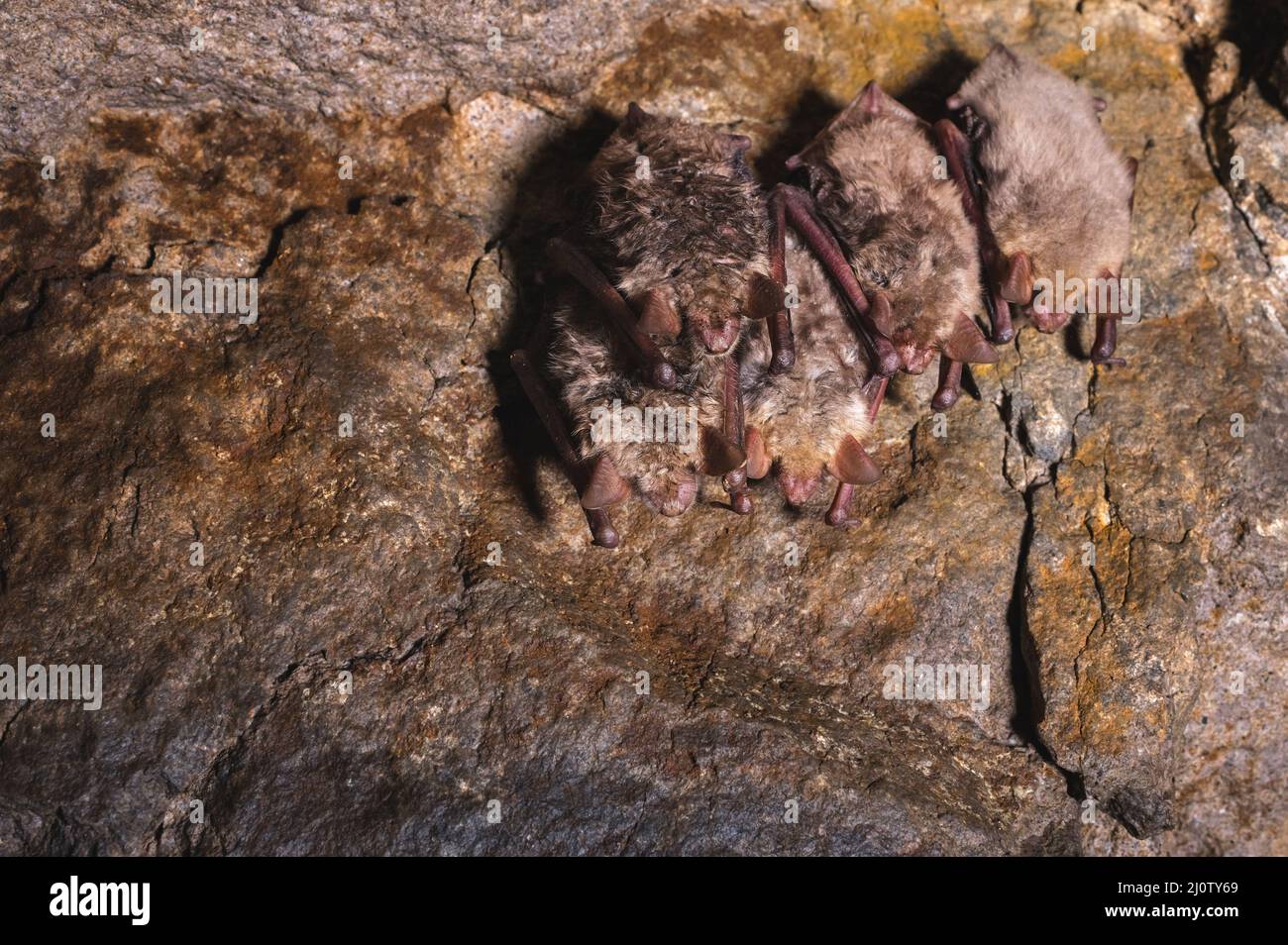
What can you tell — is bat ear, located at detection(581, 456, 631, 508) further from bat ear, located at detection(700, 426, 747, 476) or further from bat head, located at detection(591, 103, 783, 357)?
bat head, located at detection(591, 103, 783, 357)

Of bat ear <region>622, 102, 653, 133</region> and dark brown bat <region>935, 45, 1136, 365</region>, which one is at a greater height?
bat ear <region>622, 102, 653, 133</region>

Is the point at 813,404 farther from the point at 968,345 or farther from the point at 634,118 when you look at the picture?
the point at 634,118

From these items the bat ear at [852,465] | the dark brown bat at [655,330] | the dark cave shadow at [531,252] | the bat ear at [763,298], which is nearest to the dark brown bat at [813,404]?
the bat ear at [852,465]

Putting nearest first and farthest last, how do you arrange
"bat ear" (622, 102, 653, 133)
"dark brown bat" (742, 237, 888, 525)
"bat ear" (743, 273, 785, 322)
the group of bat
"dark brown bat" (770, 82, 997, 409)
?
"bat ear" (743, 273, 785, 322), the group of bat, "dark brown bat" (742, 237, 888, 525), "dark brown bat" (770, 82, 997, 409), "bat ear" (622, 102, 653, 133)

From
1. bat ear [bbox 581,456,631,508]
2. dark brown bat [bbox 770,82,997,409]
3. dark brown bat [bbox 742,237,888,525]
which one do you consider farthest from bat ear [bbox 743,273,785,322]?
bat ear [bbox 581,456,631,508]

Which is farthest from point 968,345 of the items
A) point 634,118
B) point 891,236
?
point 634,118
